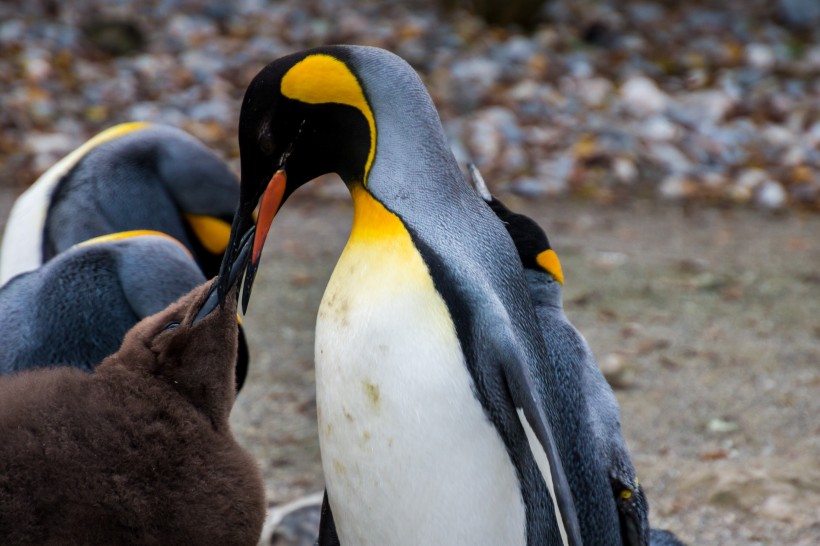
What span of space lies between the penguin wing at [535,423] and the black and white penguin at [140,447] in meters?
0.49

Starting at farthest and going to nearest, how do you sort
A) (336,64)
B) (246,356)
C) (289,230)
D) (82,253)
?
(289,230) → (246,356) → (82,253) → (336,64)

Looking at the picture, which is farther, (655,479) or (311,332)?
(311,332)

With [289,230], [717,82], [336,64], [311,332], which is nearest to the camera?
[336,64]

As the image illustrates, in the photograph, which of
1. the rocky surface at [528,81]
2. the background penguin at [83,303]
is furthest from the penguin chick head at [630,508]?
the rocky surface at [528,81]

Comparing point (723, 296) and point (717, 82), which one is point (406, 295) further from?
point (717, 82)

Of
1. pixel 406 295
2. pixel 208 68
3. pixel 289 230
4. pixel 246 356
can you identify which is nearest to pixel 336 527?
pixel 406 295

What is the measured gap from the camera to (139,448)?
1932mm

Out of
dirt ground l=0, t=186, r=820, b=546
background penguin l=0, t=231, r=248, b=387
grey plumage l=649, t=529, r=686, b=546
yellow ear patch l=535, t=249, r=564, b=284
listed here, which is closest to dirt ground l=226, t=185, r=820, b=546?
dirt ground l=0, t=186, r=820, b=546

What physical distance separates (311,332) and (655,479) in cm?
186

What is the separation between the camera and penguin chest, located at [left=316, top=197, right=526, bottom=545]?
6.36ft

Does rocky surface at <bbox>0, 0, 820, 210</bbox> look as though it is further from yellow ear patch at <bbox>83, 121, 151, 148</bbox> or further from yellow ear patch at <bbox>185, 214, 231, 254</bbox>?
yellow ear patch at <bbox>185, 214, 231, 254</bbox>

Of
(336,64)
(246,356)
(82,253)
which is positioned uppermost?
(336,64)

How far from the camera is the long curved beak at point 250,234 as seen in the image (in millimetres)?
2043

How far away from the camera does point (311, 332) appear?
15.6ft
